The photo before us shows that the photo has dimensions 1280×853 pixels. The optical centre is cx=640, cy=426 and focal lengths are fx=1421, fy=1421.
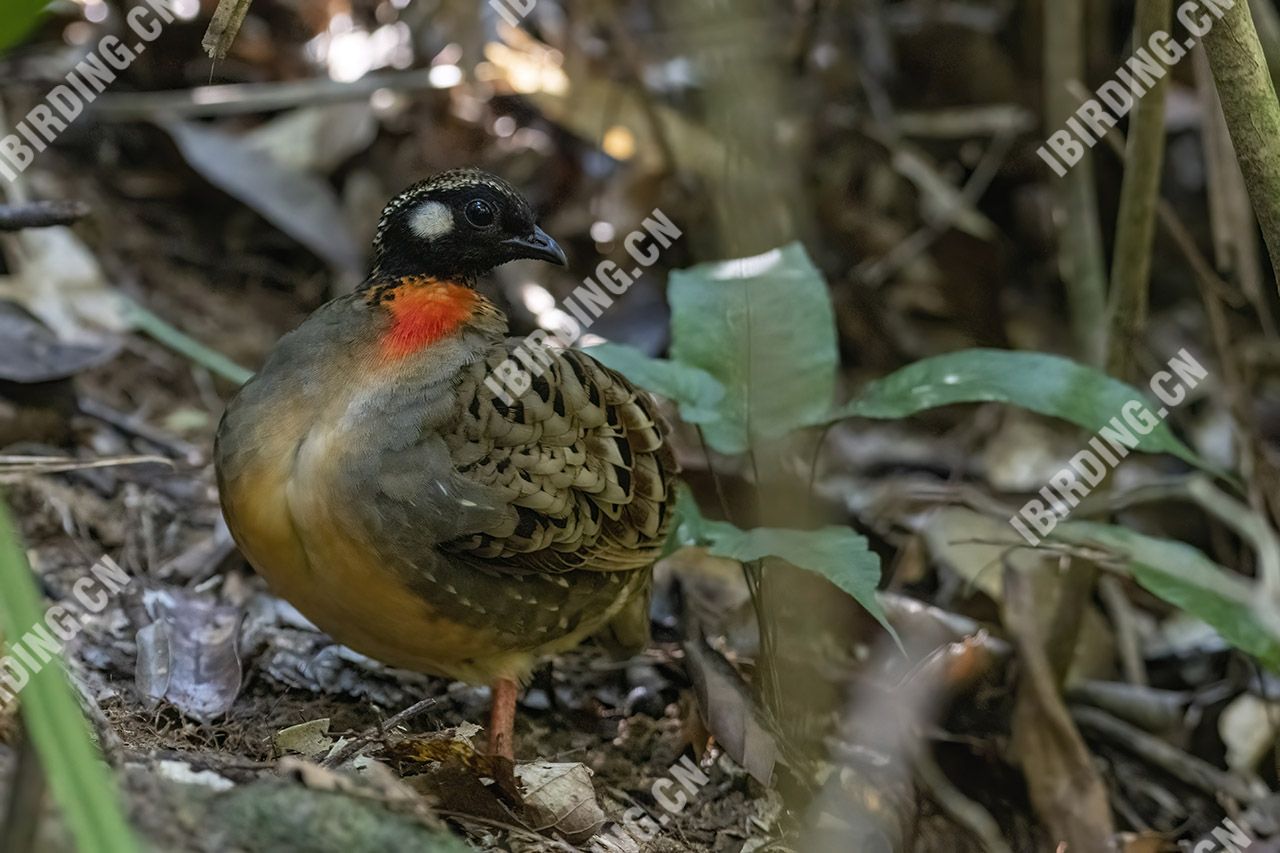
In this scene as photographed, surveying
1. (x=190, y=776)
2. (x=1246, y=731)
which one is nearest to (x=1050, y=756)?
(x=1246, y=731)

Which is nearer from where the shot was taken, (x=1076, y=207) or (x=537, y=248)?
(x=537, y=248)

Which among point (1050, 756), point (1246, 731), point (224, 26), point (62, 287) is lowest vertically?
point (1246, 731)

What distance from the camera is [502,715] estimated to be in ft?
10.9

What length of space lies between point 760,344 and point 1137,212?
3.62 ft

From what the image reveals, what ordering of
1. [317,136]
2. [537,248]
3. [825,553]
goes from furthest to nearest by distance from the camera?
[317,136]
[537,248]
[825,553]

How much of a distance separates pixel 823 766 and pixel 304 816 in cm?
185

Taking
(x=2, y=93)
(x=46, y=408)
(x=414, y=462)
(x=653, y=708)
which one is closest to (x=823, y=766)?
(x=653, y=708)

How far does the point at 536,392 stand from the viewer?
3.26 m

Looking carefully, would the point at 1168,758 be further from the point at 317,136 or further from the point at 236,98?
the point at 236,98

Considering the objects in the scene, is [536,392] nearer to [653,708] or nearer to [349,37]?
[653,708]

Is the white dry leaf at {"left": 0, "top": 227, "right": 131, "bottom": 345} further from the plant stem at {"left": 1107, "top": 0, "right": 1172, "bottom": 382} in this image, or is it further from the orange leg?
the plant stem at {"left": 1107, "top": 0, "right": 1172, "bottom": 382}

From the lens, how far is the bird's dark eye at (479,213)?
10.8 feet

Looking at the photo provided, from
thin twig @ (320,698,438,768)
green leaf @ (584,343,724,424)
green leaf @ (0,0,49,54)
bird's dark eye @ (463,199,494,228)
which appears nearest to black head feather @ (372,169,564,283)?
bird's dark eye @ (463,199,494,228)

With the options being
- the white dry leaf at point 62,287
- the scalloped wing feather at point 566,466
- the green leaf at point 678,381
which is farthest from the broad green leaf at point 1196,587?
the white dry leaf at point 62,287
